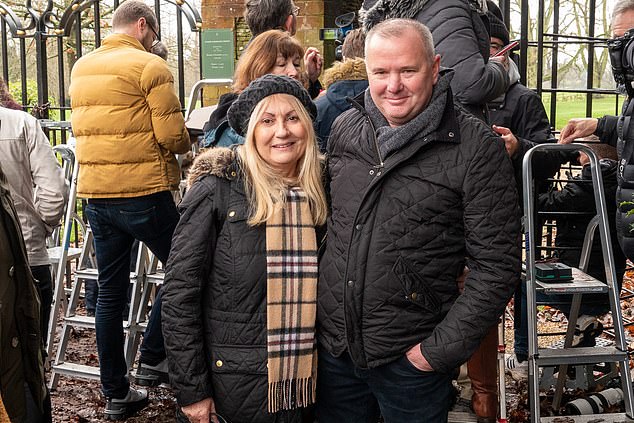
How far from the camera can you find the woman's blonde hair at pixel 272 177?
2957mm

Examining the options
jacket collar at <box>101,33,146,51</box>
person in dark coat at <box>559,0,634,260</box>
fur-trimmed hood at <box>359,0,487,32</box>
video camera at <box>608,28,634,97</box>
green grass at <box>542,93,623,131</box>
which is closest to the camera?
fur-trimmed hood at <box>359,0,487,32</box>

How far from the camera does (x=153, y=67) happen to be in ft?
15.2

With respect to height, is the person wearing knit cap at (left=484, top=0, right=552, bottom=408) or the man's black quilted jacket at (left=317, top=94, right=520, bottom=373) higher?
the person wearing knit cap at (left=484, top=0, right=552, bottom=408)

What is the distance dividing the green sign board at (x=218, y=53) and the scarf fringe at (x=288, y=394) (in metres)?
4.08

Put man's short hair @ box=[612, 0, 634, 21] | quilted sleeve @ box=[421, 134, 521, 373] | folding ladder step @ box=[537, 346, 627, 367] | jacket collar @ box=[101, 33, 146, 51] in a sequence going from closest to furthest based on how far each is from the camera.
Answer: quilted sleeve @ box=[421, 134, 521, 373] < folding ladder step @ box=[537, 346, 627, 367] < man's short hair @ box=[612, 0, 634, 21] < jacket collar @ box=[101, 33, 146, 51]

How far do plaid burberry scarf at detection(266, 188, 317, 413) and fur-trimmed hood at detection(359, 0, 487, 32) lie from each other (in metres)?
1.01

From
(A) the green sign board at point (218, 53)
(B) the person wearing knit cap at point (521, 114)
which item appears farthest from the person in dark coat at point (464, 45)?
(A) the green sign board at point (218, 53)

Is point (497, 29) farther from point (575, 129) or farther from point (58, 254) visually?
point (58, 254)

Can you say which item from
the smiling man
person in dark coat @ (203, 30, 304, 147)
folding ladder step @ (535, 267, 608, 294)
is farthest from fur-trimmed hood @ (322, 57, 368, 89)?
folding ladder step @ (535, 267, 608, 294)

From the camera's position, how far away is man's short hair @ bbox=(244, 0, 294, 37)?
4.34 metres

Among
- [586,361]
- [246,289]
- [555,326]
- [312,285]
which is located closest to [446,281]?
[312,285]

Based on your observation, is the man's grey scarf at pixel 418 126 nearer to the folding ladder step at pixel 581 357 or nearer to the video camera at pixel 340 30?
the folding ladder step at pixel 581 357

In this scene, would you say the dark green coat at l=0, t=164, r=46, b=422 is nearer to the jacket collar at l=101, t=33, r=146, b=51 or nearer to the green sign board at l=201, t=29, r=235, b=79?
the jacket collar at l=101, t=33, r=146, b=51

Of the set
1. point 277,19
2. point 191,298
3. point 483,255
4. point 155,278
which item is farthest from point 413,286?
point 155,278
